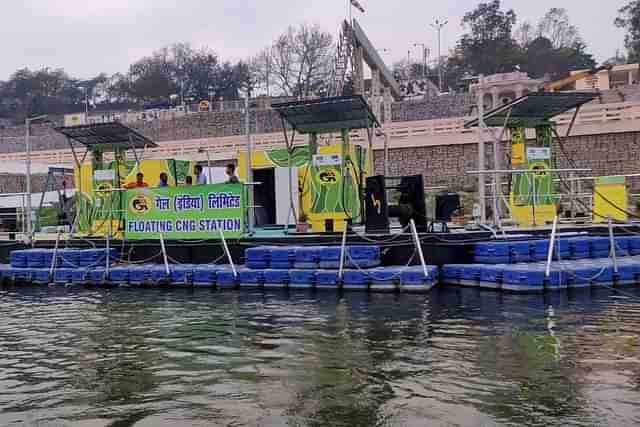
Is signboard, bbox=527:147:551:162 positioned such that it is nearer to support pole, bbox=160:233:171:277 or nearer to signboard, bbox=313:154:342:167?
signboard, bbox=313:154:342:167

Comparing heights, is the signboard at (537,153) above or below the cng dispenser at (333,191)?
above

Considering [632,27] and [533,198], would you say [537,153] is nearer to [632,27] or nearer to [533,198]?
[533,198]

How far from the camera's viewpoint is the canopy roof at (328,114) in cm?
1552

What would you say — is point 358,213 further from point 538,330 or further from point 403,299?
point 538,330

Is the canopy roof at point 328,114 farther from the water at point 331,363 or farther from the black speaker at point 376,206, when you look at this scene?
the water at point 331,363

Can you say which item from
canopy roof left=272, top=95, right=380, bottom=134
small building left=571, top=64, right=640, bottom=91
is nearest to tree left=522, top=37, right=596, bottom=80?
small building left=571, top=64, right=640, bottom=91

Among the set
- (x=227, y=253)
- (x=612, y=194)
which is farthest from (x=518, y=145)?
(x=227, y=253)

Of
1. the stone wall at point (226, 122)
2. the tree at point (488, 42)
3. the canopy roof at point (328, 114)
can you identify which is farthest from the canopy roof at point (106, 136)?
the tree at point (488, 42)

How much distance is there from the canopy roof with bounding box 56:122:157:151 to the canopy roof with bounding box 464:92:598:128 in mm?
9289

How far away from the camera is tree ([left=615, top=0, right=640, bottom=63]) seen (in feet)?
246

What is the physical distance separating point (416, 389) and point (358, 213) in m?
10.2

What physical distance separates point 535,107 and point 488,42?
68.1 m

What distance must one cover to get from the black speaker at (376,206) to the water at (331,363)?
2.82 m

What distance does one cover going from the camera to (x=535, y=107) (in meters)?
16.9
